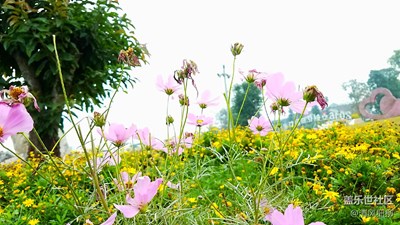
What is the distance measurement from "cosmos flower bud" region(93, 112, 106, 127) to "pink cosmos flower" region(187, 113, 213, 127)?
33 centimetres

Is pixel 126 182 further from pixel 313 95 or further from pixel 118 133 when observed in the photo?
pixel 313 95

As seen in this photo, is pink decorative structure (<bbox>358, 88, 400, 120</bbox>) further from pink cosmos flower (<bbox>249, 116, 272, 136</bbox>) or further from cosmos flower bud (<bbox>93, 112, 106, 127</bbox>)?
cosmos flower bud (<bbox>93, 112, 106, 127</bbox>)

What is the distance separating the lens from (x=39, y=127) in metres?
3.24

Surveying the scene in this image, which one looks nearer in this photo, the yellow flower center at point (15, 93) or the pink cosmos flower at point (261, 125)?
the yellow flower center at point (15, 93)

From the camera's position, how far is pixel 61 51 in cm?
329

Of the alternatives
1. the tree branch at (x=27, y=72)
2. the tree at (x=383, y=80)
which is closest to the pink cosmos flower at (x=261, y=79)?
the tree branch at (x=27, y=72)

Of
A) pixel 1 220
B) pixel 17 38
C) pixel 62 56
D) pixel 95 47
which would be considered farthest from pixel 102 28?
pixel 1 220

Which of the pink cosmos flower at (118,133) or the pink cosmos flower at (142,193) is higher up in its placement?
the pink cosmos flower at (118,133)

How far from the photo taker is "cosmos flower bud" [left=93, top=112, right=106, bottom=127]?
A: 69 centimetres

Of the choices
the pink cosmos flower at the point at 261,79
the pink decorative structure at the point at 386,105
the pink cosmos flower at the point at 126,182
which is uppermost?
the pink cosmos flower at the point at 261,79

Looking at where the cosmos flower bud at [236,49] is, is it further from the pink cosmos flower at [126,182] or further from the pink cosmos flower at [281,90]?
the pink cosmos flower at [126,182]

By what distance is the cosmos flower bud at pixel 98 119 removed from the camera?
69cm

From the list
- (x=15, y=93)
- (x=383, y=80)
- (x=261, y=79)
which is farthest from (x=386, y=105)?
A: (x=383, y=80)

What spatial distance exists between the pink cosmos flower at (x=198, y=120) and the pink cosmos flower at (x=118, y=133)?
25cm
